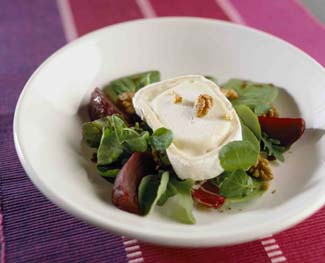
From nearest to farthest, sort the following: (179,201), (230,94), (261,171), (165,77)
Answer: (179,201) < (261,171) < (230,94) < (165,77)

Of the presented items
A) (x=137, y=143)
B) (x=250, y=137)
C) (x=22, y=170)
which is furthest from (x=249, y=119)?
(x=22, y=170)

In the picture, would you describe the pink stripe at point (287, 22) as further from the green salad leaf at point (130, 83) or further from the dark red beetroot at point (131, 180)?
the dark red beetroot at point (131, 180)

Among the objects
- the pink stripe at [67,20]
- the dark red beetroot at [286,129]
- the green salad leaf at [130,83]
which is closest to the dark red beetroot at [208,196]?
the dark red beetroot at [286,129]

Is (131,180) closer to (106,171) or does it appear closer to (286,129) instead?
(106,171)

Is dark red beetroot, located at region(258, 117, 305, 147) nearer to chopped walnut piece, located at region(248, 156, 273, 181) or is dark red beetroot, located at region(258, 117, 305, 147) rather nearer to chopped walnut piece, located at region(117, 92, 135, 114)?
chopped walnut piece, located at region(248, 156, 273, 181)

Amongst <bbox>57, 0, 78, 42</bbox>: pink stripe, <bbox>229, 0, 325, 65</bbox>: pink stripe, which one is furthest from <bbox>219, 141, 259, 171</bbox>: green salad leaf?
<bbox>57, 0, 78, 42</bbox>: pink stripe
